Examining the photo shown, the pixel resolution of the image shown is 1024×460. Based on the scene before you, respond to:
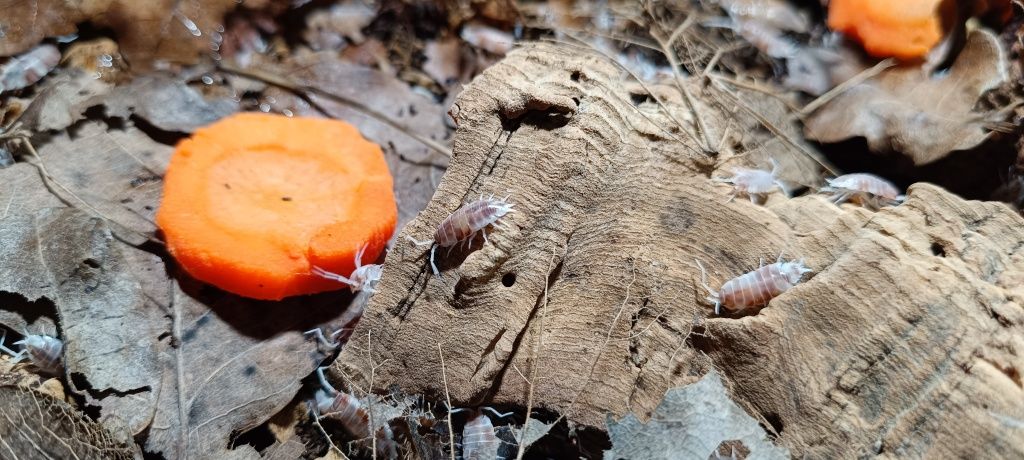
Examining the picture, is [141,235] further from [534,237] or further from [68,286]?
[534,237]

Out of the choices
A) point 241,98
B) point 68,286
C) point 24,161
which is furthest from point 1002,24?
point 24,161

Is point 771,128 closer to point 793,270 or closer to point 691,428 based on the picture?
point 793,270

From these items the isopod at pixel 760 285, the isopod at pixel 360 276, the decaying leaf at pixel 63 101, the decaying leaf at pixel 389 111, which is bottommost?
the isopod at pixel 360 276

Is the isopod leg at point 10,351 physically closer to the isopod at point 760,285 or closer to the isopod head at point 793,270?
the isopod at point 760,285

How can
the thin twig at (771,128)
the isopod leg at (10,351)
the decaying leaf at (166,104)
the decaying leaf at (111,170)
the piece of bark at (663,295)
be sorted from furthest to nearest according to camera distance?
the decaying leaf at (166,104), the thin twig at (771,128), the decaying leaf at (111,170), the isopod leg at (10,351), the piece of bark at (663,295)

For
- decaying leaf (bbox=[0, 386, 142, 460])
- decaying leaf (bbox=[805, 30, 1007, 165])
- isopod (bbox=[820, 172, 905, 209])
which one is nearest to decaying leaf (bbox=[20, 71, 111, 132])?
decaying leaf (bbox=[0, 386, 142, 460])

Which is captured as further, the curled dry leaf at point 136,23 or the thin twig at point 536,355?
the curled dry leaf at point 136,23

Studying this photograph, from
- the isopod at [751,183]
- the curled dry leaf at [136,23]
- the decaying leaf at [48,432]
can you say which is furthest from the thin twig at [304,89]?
the decaying leaf at [48,432]
